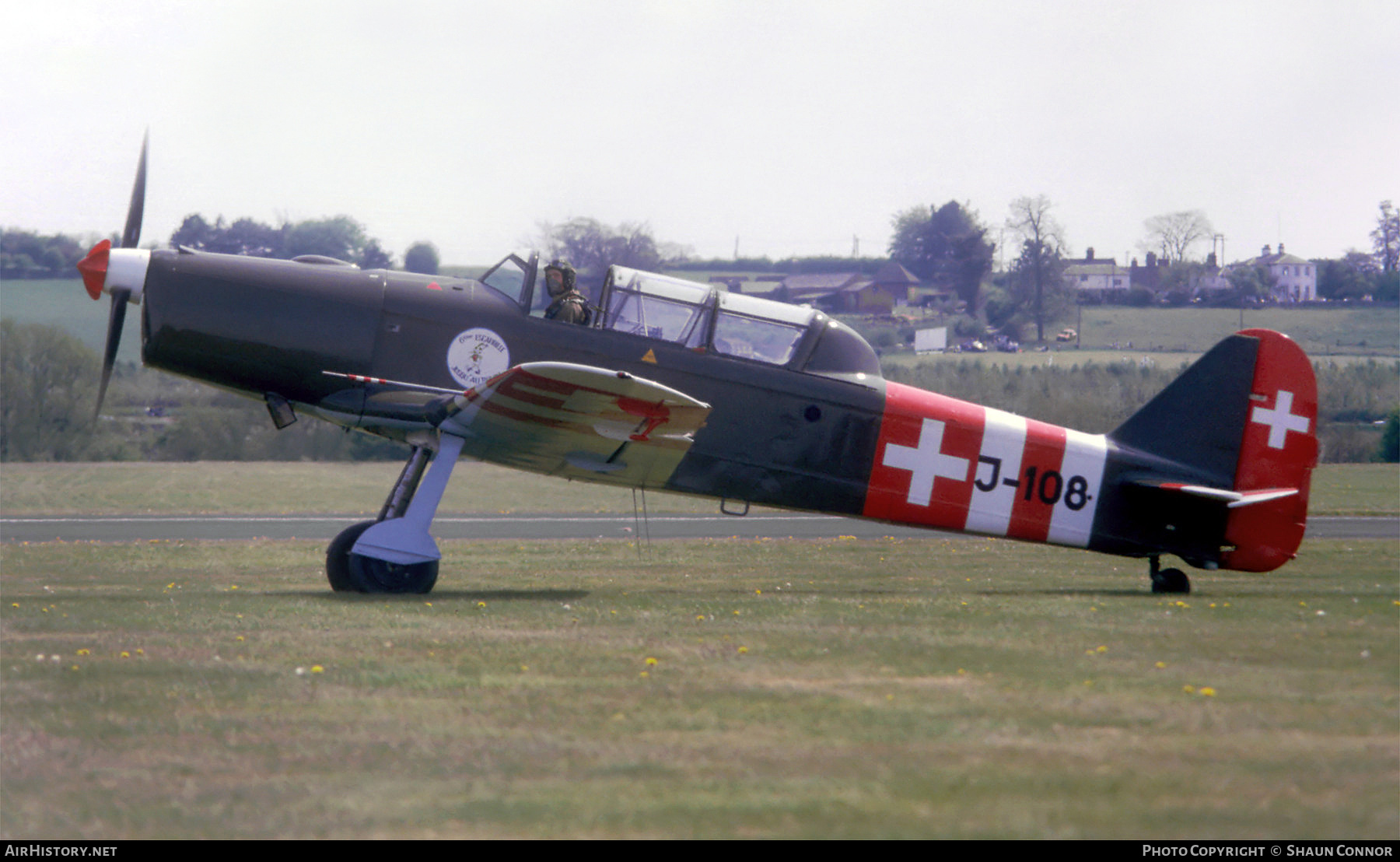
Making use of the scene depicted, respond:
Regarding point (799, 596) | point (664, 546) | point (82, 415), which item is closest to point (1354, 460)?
point (664, 546)

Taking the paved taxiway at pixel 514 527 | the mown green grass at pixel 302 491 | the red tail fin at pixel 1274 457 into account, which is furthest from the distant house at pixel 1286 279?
the red tail fin at pixel 1274 457

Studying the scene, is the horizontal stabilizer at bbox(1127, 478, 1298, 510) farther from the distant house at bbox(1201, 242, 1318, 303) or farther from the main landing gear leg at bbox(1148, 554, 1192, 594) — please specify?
the distant house at bbox(1201, 242, 1318, 303)

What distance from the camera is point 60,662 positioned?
22.5 ft

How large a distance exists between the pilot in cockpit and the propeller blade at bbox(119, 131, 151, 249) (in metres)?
3.72

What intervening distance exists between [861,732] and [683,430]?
5.03 meters

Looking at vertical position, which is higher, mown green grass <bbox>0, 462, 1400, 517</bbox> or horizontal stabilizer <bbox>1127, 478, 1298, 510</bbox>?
horizontal stabilizer <bbox>1127, 478, 1298, 510</bbox>

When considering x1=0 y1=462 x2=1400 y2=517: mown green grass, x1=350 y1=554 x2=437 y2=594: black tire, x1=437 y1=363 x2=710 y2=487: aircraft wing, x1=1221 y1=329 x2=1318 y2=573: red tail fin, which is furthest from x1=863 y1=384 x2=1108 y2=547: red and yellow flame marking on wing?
x1=0 y1=462 x2=1400 y2=517: mown green grass

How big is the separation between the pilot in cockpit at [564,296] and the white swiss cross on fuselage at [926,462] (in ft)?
9.63

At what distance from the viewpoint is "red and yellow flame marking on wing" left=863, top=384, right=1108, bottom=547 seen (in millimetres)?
11055

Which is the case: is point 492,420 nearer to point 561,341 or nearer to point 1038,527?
point 561,341

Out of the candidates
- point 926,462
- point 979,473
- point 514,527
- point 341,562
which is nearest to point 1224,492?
point 979,473

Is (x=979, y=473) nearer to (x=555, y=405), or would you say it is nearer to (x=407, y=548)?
(x=555, y=405)

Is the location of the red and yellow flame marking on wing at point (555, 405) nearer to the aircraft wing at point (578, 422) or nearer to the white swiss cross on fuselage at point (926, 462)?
the aircraft wing at point (578, 422)

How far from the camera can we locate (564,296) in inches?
419
